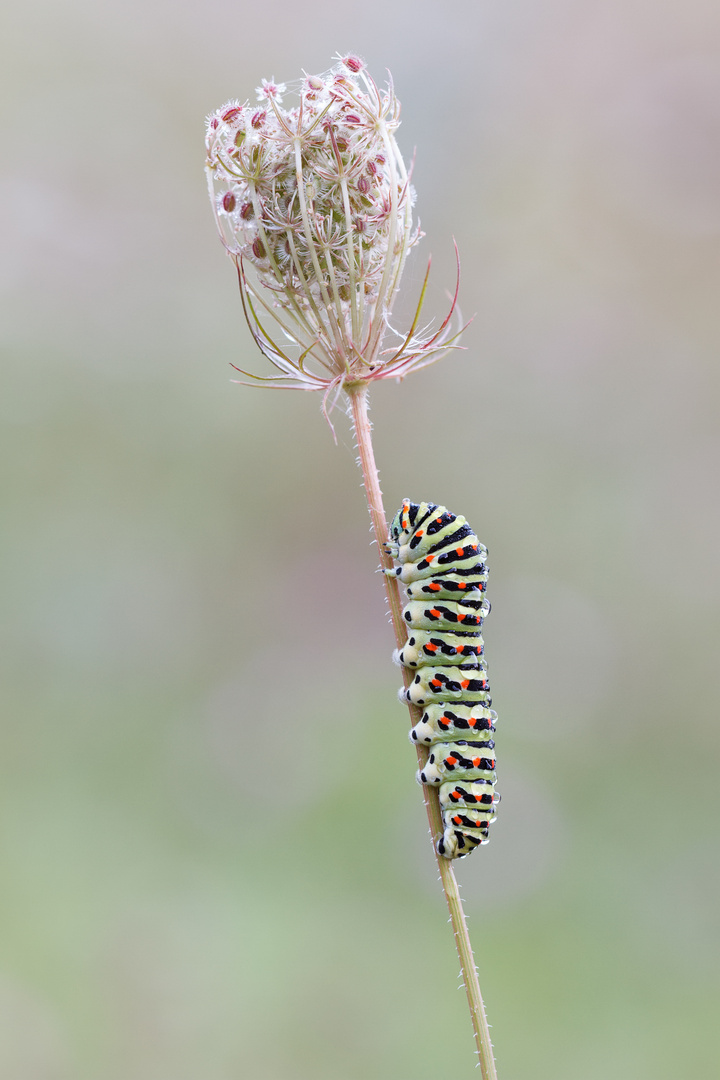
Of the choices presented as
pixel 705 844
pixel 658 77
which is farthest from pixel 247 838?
pixel 658 77

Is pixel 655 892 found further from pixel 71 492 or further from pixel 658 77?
pixel 658 77

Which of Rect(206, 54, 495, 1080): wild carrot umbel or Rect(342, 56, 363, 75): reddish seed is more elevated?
Rect(342, 56, 363, 75): reddish seed

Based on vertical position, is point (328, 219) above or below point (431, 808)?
above

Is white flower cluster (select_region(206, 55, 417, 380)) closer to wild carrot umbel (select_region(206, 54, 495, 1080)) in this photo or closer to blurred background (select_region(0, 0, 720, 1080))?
wild carrot umbel (select_region(206, 54, 495, 1080))

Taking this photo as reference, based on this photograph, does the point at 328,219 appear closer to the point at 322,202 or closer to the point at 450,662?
the point at 322,202

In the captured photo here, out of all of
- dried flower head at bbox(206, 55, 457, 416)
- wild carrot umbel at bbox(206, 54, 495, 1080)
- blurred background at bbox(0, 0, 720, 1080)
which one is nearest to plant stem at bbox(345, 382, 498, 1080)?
wild carrot umbel at bbox(206, 54, 495, 1080)

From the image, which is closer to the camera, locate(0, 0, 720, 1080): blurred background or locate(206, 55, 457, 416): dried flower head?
locate(206, 55, 457, 416): dried flower head

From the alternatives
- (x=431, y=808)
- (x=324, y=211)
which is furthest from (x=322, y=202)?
(x=431, y=808)

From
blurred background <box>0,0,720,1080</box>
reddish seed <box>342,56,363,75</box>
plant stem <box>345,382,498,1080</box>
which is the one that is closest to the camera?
plant stem <box>345,382,498,1080</box>

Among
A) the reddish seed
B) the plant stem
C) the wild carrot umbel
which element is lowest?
the plant stem
